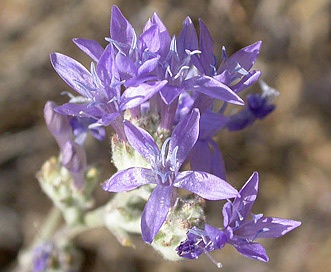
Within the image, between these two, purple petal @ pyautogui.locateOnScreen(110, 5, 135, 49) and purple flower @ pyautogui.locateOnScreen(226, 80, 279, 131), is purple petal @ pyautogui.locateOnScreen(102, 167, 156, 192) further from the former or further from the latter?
purple flower @ pyautogui.locateOnScreen(226, 80, 279, 131)

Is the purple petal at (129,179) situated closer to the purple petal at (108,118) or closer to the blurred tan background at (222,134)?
the purple petal at (108,118)

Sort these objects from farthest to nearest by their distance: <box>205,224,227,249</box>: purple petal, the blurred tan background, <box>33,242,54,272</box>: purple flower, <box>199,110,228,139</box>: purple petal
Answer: the blurred tan background
<box>33,242,54,272</box>: purple flower
<box>199,110,228,139</box>: purple petal
<box>205,224,227,249</box>: purple petal

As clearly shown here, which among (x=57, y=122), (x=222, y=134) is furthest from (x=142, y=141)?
(x=222, y=134)

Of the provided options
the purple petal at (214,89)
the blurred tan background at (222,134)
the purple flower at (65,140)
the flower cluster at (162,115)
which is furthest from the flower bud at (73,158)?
the blurred tan background at (222,134)

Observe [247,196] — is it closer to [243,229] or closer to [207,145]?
[243,229]

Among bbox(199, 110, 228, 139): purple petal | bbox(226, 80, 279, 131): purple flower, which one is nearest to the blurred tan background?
bbox(226, 80, 279, 131): purple flower

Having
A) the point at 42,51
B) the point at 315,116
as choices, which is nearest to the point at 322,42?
the point at 315,116
